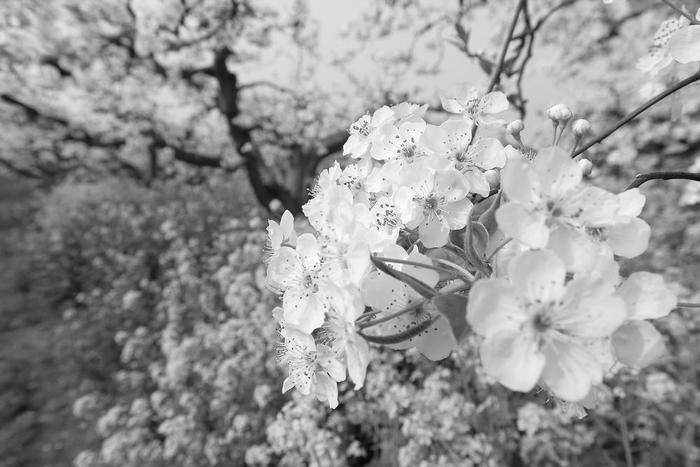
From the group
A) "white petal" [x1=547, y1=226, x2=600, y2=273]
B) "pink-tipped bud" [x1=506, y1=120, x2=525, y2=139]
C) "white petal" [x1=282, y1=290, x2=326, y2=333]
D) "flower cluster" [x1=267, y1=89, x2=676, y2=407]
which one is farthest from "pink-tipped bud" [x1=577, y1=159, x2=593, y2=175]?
"white petal" [x1=282, y1=290, x2=326, y2=333]

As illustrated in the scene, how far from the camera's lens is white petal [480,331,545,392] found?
454 mm

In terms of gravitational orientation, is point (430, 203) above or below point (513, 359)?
above

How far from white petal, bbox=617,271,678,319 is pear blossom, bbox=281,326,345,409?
0.36 m

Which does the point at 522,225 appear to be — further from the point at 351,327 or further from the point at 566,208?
the point at 351,327

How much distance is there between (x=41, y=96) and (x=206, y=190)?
3.34m

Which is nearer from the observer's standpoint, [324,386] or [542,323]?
[542,323]

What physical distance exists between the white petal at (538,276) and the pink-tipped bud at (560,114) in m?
0.33

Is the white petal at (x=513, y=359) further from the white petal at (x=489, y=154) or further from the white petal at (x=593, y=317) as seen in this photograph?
the white petal at (x=489, y=154)

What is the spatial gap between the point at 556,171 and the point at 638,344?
220 millimetres

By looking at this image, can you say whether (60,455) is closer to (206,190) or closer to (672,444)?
(672,444)

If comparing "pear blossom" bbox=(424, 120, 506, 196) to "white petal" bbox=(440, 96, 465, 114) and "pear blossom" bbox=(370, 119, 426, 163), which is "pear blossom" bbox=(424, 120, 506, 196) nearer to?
"pear blossom" bbox=(370, 119, 426, 163)

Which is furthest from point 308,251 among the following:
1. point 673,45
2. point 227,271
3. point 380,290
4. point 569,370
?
point 227,271

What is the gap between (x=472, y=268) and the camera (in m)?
0.56

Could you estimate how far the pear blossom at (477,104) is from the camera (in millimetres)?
792
